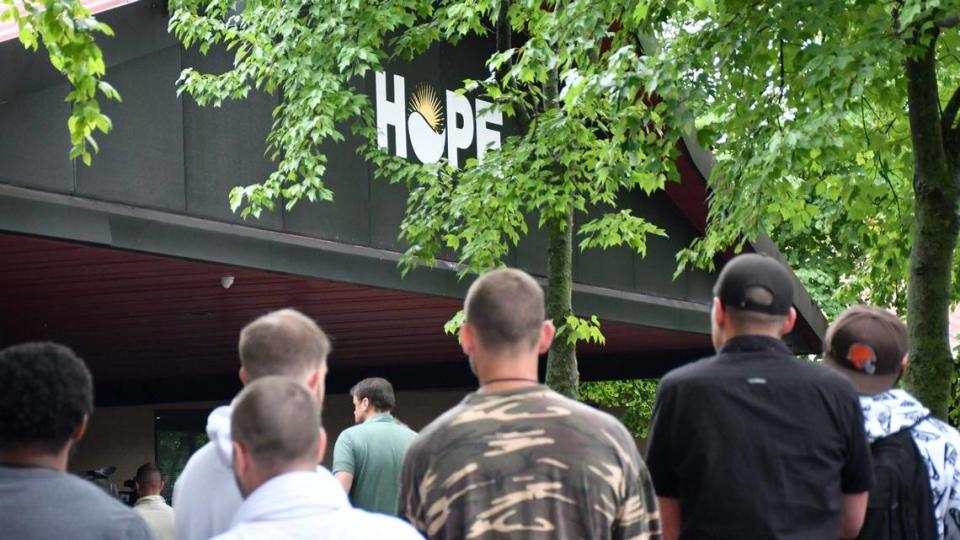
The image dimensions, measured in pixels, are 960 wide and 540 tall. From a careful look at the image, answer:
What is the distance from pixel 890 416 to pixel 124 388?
64.3ft

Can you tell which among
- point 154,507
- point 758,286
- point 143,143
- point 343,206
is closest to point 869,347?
point 758,286

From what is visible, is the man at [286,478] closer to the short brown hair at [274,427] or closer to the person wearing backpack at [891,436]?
the short brown hair at [274,427]

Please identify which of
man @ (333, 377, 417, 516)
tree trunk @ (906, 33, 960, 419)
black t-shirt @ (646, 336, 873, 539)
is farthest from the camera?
tree trunk @ (906, 33, 960, 419)

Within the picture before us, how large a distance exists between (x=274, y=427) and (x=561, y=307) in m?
8.73

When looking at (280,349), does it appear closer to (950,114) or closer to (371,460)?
(371,460)

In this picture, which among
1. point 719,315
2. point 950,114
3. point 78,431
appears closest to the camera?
point 78,431

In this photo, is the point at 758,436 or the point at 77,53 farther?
the point at 77,53

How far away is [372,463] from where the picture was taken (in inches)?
322

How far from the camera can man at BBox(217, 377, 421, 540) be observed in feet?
10.1

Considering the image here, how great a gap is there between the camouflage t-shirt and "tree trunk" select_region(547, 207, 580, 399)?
25.1ft

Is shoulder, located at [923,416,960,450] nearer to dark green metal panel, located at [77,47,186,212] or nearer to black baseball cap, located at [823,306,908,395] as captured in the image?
black baseball cap, located at [823,306,908,395]

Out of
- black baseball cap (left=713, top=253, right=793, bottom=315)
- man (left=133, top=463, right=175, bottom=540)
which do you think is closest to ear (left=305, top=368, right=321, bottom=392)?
black baseball cap (left=713, top=253, right=793, bottom=315)

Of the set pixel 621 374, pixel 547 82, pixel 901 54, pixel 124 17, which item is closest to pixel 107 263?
pixel 124 17

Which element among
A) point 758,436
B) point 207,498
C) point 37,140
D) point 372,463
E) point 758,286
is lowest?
point 372,463
